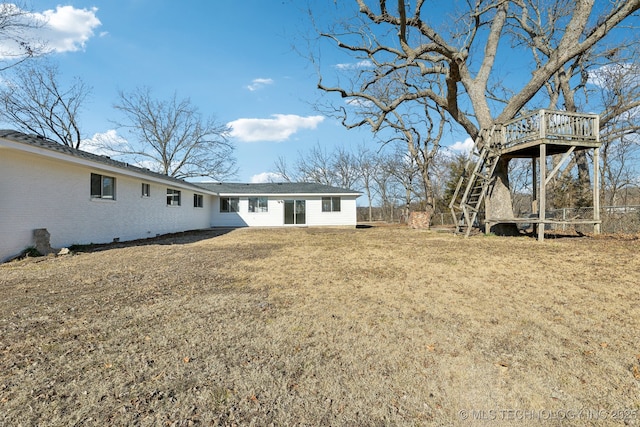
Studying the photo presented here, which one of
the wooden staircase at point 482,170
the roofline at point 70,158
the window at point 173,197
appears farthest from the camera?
the window at point 173,197

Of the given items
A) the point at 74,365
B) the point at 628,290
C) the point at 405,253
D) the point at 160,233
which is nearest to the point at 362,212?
the point at 160,233

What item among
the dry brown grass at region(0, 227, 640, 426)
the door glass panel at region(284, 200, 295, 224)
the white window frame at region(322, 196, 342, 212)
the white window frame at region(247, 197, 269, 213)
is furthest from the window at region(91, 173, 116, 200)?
the white window frame at region(322, 196, 342, 212)

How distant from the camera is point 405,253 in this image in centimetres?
686

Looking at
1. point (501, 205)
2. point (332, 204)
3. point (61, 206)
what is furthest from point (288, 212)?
point (501, 205)

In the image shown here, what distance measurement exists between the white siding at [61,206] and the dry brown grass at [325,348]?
3.21 metres

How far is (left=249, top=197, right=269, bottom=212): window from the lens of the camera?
19609 millimetres

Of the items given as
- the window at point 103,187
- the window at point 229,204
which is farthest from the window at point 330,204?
the window at point 103,187

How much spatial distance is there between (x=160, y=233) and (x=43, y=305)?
10.2 m

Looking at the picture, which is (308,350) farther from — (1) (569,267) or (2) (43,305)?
(1) (569,267)

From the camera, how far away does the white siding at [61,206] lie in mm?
6820

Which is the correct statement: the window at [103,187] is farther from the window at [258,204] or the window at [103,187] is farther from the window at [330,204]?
the window at [330,204]

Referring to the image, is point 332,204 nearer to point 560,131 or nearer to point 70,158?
point 560,131

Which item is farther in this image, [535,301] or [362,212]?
[362,212]

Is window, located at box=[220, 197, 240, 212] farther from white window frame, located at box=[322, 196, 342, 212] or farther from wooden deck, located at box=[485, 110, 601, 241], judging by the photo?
wooden deck, located at box=[485, 110, 601, 241]
